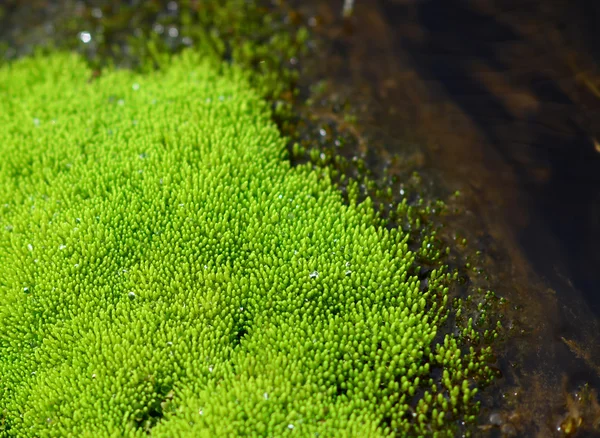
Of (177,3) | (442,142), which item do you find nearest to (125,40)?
(177,3)

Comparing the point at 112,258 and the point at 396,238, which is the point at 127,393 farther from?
the point at 396,238

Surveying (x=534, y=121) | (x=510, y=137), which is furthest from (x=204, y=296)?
(x=534, y=121)

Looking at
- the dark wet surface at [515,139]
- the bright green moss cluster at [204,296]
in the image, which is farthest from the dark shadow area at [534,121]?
the bright green moss cluster at [204,296]

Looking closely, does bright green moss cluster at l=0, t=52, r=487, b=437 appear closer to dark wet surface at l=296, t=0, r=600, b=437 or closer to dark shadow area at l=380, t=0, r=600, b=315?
dark wet surface at l=296, t=0, r=600, b=437

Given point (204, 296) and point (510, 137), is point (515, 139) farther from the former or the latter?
point (204, 296)

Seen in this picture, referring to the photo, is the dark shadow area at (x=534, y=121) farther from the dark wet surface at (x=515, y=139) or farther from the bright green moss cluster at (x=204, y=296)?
the bright green moss cluster at (x=204, y=296)
